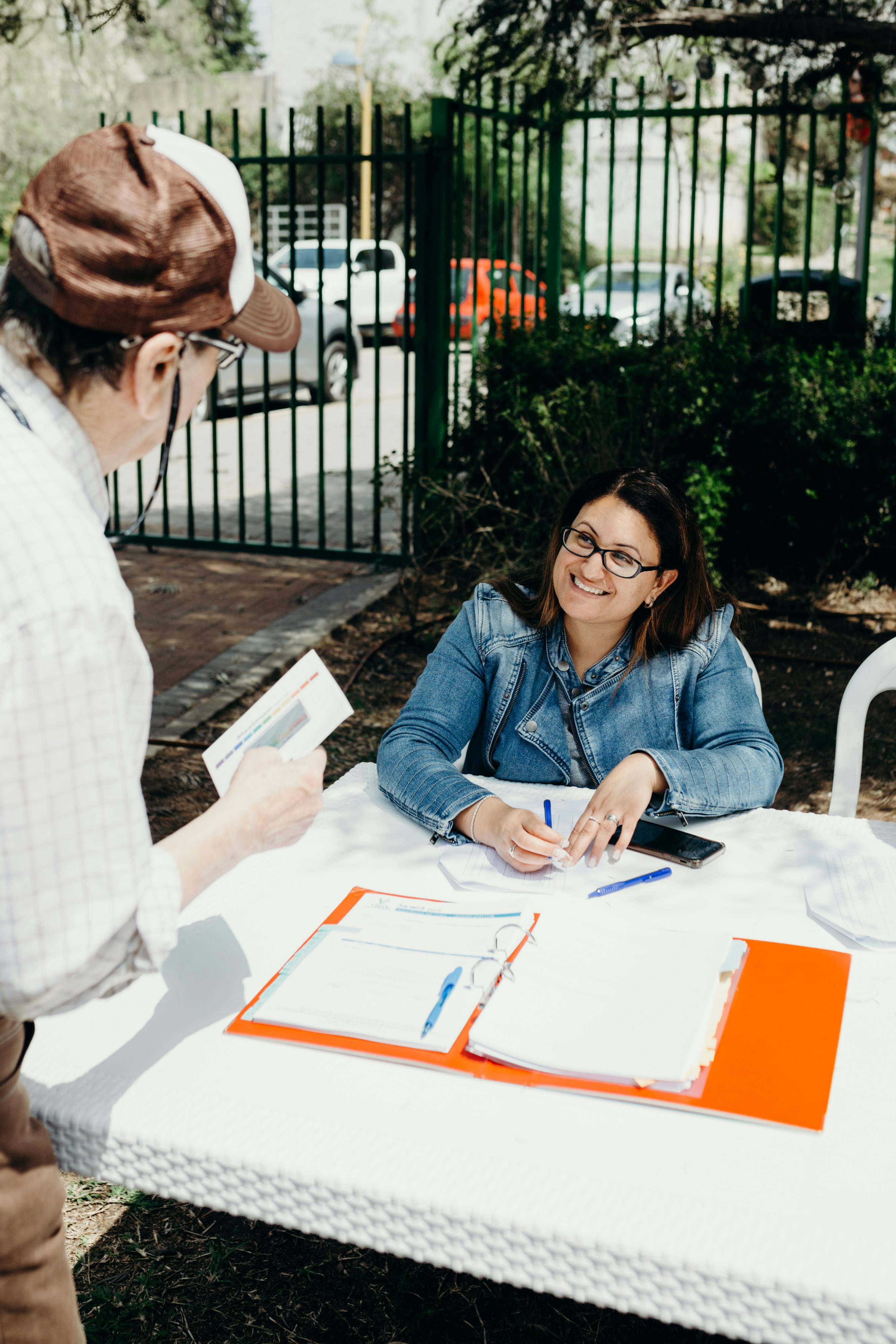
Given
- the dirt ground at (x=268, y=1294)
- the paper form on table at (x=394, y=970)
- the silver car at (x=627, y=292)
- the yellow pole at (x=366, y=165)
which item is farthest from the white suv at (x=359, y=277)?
the paper form on table at (x=394, y=970)

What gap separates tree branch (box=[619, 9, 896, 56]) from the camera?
16.8 feet

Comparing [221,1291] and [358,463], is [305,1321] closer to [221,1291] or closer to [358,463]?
[221,1291]

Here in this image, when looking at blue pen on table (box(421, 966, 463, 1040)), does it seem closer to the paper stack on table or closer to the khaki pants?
the paper stack on table

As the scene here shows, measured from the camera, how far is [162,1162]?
4.28ft

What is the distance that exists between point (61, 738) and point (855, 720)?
201cm

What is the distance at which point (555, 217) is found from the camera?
26.3 feet

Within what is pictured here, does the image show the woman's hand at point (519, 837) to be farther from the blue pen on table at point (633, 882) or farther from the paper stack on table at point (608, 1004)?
the paper stack on table at point (608, 1004)

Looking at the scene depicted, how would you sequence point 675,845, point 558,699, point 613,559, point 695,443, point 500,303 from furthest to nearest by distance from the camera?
point 500,303 < point 695,443 < point 558,699 < point 613,559 < point 675,845

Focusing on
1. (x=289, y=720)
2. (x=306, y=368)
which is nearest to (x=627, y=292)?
(x=306, y=368)

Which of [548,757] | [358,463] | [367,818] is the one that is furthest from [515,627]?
[358,463]

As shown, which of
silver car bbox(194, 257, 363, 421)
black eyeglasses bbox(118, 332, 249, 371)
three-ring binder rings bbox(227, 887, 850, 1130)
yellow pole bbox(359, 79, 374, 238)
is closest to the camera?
black eyeglasses bbox(118, 332, 249, 371)

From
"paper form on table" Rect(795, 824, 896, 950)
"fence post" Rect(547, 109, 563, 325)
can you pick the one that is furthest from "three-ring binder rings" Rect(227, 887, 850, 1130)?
"fence post" Rect(547, 109, 563, 325)

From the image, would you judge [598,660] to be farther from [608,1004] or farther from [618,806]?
[608,1004]

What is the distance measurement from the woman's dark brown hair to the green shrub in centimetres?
325
